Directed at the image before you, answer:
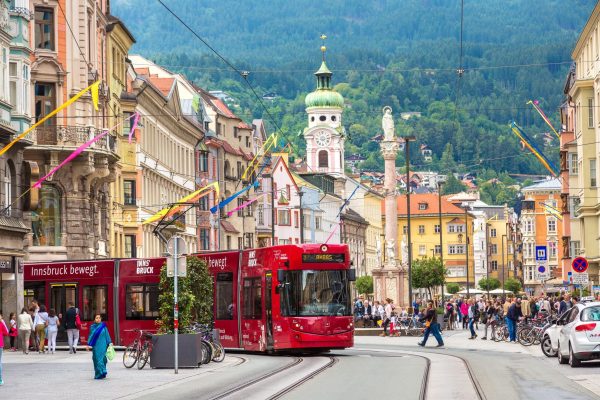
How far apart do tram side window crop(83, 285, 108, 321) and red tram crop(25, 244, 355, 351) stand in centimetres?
3

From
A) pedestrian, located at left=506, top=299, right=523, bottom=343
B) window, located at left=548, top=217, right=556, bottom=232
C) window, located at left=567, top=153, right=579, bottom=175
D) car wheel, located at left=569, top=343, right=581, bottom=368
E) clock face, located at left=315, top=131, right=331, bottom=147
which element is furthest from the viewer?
clock face, located at left=315, top=131, right=331, bottom=147

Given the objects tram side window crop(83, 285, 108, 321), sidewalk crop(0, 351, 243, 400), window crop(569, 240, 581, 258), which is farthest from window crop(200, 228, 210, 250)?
sidewalk crop(0, 351, 243, 400)

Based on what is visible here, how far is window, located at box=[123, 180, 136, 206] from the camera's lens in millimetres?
71094

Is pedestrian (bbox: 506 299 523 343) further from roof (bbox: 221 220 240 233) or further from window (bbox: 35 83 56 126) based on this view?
roof (bbox: 221 220 240 233)

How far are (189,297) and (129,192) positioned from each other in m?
35.9

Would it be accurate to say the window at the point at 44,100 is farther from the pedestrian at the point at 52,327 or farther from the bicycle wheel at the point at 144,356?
the bicycle wheel at the point at 144,356

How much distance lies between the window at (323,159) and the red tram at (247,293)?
14349cm

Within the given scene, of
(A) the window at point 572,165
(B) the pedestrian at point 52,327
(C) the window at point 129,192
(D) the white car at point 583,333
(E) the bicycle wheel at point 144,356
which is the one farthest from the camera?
(A) the window at point 572,165

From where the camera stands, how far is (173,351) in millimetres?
35125

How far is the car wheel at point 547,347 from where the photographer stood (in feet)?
127

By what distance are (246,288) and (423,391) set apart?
17422 millimetres

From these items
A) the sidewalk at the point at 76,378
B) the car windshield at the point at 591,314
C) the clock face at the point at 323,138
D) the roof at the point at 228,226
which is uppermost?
the clock face at the point at 323,138

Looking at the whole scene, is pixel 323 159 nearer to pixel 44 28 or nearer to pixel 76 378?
pixel 44 28

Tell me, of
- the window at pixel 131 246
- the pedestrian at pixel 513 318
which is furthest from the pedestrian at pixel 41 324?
the window at pixel 131 246
